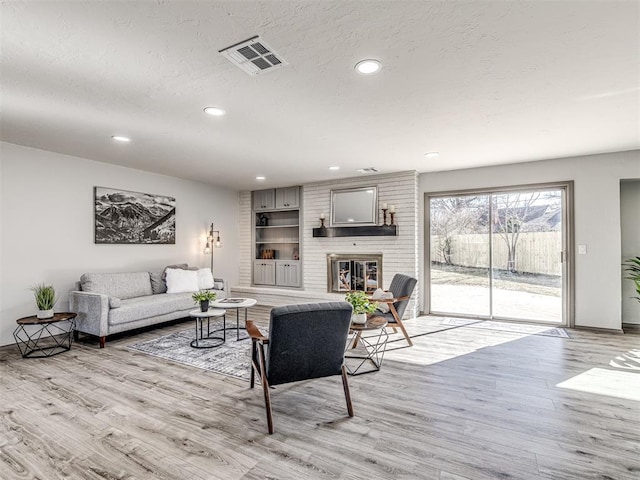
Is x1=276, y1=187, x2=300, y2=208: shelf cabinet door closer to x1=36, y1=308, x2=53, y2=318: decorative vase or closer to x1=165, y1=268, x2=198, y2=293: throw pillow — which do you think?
x1=165, y1=268, x2=198, y2=293: throw pillow

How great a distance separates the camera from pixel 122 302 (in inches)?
180

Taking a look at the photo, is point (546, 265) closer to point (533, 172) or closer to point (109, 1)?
point (533, 172)

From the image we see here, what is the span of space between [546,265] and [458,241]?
4.25 feet

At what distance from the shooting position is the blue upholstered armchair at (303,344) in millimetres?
2236

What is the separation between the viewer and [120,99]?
Answer: 2857mm

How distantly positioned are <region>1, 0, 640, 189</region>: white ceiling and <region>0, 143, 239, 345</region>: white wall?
369 millimetres

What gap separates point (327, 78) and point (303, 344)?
195 cm

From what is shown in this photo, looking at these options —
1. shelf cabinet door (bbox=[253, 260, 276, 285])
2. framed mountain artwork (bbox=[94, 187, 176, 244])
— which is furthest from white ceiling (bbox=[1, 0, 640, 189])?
shelf cabinet door (bbox=[253, 260, 276, 285])

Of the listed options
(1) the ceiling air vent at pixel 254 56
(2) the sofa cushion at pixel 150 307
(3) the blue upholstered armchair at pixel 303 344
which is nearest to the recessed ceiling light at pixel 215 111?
(1) the ceiling air vent at pixel 254 56

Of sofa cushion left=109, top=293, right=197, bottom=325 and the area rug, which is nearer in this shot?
sofa cushion left=109, top=293, right=197, bottom=325

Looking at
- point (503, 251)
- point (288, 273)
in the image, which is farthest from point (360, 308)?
point (288, 273)

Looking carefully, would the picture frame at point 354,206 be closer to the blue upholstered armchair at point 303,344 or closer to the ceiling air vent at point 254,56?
the blue upholstered armchair at point 303,344

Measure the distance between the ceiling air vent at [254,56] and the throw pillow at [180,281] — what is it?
13.2 feet

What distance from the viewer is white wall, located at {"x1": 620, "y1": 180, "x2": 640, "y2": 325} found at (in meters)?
4.80
